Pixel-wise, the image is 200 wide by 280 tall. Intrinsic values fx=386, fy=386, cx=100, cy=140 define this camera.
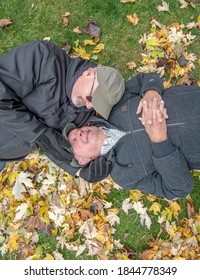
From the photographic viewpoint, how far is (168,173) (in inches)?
135

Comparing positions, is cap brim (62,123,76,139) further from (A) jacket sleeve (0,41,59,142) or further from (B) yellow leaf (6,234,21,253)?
(B) yellow leaf (6,234,21,253)

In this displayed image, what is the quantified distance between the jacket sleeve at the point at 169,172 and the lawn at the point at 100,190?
4.11 ft

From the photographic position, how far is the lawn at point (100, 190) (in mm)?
4637

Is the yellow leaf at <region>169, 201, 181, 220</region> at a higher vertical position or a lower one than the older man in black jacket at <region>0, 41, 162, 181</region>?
lower

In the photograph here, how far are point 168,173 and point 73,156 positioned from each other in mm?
920

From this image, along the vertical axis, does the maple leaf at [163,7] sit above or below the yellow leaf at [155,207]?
above

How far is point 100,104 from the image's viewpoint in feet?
11.3

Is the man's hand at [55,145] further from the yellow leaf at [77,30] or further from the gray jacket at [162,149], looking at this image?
the yellow leaf at [77,30]

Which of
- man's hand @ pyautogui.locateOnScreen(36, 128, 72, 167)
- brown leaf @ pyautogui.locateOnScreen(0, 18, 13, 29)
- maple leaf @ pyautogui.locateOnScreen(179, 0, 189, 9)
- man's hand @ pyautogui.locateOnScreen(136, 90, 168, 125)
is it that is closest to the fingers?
man's hand @ pyautogui.locateOnScreen(136, 90, 168, 125)

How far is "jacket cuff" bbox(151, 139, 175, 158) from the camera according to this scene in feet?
11.1

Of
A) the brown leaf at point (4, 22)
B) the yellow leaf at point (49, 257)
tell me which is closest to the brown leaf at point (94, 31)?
the brown leaf at point (4, 22)

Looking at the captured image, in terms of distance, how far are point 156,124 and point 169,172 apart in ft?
1.45

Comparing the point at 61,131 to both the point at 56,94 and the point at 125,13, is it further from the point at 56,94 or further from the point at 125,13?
the point at 125,13

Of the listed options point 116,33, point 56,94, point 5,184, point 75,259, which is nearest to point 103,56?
point 116,33
